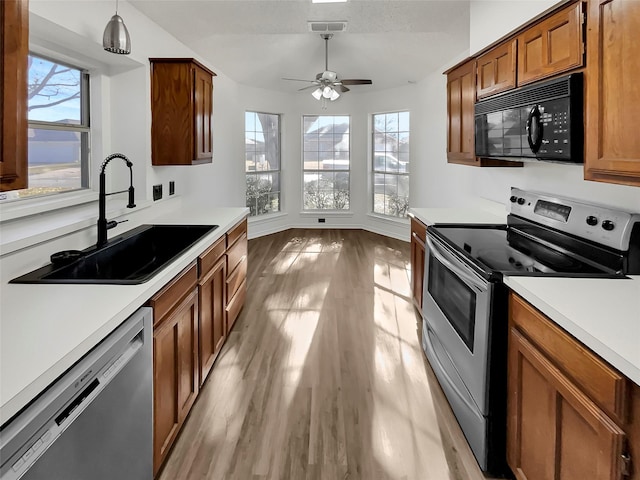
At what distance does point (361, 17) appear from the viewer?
3.83m

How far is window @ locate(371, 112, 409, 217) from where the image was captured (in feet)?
24.8

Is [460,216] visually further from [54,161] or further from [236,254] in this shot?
[54,161]

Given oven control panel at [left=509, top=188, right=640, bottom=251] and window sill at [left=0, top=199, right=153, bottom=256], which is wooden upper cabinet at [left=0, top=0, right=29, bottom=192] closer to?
window sill at [left=0, top=199, right=153, bottom=256]

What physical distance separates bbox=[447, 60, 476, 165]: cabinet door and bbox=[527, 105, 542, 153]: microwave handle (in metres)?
1.14

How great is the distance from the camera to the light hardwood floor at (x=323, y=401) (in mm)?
2066

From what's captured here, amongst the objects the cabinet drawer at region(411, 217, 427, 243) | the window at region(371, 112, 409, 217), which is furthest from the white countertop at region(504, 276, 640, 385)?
the window at region(371, 112, 409, 217)

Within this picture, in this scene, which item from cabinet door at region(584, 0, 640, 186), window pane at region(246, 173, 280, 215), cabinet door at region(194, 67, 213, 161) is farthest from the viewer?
window pane at region(246, 173, 280, 215)

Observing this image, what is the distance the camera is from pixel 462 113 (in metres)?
3.70

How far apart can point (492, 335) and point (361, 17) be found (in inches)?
116

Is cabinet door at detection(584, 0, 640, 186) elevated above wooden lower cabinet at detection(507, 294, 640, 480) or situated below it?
above

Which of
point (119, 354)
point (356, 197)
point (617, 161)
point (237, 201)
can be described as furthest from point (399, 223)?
point (119, 354)

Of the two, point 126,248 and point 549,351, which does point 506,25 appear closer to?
point 549,351

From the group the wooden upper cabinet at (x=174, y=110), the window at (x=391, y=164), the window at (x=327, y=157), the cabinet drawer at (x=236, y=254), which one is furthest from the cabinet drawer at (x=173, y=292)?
the window at (x=327, y=157)

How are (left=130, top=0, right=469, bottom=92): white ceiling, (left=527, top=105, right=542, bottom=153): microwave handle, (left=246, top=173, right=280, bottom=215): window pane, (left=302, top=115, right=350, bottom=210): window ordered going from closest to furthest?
(left=527, top=105, right=542, bottom=153): microwave handle → (left=130, top=0, right=469, bottom=92): white ceiling → (left=246, top=173, right=280, bottom=215): window pane → (left=302, top=115, right=350, bottom=210): window
